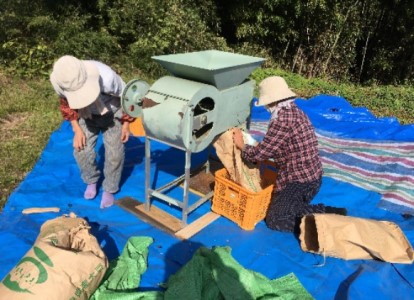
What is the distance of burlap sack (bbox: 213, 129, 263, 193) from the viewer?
131 inches

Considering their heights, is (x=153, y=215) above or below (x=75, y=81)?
below

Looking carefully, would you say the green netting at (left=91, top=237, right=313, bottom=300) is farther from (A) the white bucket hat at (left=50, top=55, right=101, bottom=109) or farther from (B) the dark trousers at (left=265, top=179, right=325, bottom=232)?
(A) the white bucket hat at (left=50, top=55, right=101, bottom=109)

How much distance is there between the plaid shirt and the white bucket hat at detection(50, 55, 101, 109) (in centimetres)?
137

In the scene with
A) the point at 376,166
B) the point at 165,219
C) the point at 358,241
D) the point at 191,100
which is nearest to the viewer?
the point at 191,100

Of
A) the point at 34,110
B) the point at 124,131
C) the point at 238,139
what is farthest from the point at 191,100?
the point at 34,110

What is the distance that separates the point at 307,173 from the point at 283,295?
4.10ft

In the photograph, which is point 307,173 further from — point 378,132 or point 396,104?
point 396,104

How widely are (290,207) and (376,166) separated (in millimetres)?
1711

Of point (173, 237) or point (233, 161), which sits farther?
point (233, 161)

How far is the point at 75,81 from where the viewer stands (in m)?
2.81

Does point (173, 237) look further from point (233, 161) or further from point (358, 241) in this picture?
point (358, 241)

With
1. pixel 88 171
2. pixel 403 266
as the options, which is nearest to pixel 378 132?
pixel 403 266

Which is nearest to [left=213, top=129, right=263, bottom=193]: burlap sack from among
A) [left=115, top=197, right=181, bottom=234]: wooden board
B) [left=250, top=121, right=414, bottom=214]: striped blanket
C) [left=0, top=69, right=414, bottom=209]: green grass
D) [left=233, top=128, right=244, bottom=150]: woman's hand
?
[left=233, top=128, right=244, bottom=150]: woman's hand

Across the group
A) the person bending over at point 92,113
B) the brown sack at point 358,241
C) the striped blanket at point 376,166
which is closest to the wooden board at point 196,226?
the person bending over at point 92,113
